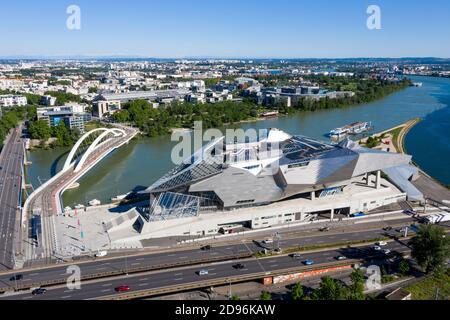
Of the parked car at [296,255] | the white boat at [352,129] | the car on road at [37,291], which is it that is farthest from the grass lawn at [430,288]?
the white boat at [352,129]

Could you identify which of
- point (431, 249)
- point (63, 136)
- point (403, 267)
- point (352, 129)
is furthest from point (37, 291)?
point (352, 129)

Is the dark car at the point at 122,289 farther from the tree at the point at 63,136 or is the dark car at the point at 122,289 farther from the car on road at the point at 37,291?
the tree at the point at 63,136

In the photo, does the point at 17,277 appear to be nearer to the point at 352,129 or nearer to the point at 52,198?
the point at 52,198

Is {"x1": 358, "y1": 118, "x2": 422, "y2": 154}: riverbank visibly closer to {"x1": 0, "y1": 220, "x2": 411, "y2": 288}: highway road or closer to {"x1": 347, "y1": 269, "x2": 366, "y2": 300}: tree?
{"x1": 0, "y1": 220, "x2": 411, "y2": 288}: highway road

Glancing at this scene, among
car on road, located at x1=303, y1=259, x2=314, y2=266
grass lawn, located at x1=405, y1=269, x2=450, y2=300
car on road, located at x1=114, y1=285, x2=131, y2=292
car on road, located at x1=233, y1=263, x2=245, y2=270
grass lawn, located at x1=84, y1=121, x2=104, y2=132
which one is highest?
grass lawn, located at x1=84, y1=121, x2=104, y2=132

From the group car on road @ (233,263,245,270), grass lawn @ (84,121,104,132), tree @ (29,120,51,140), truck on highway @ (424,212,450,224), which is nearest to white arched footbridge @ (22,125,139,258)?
car on road @ (233,263,245,270)
